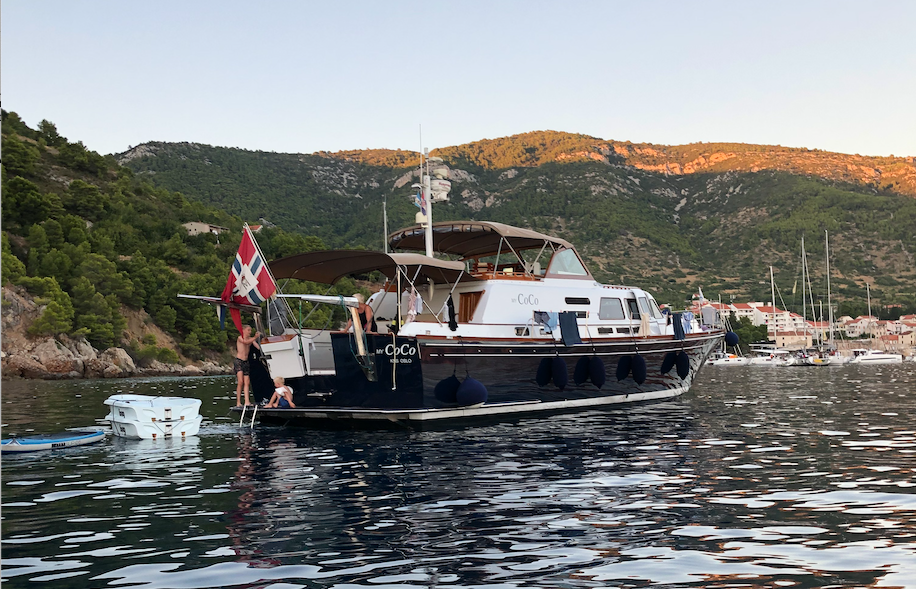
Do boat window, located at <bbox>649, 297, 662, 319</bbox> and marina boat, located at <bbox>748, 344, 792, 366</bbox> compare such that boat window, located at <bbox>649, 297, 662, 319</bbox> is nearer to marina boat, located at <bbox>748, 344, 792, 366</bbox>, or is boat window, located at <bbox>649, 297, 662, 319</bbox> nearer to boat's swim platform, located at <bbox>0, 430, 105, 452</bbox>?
boat's swim platform, located at <bbox>0, 430, 105, 452</bbox>

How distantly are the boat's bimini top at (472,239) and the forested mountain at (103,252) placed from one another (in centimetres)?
3490

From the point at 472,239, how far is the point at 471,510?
13.3 metres

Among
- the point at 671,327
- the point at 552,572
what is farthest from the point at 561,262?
the point at 552,572

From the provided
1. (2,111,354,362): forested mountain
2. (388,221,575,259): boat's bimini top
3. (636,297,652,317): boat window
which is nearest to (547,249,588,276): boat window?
(388,221,575,259): boat's bimini top

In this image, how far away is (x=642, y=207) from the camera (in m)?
129

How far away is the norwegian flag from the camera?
15.6 m

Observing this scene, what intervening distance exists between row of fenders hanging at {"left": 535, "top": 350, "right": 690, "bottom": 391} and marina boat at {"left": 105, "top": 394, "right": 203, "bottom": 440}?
8.06 metres

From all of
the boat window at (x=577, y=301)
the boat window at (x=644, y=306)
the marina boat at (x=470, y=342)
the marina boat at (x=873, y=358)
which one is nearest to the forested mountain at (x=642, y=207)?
the marina boat at (x=873, y=358)

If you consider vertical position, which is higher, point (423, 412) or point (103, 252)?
point (103, 252)

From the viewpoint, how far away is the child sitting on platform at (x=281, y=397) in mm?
16453

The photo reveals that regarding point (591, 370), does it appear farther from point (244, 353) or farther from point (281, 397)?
point (244, 353)

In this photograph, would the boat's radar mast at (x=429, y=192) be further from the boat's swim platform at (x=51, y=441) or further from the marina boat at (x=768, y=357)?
the marina boat at (x=768, y=357)

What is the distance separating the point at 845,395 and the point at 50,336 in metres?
46.0

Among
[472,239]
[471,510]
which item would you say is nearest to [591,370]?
[472,239]
